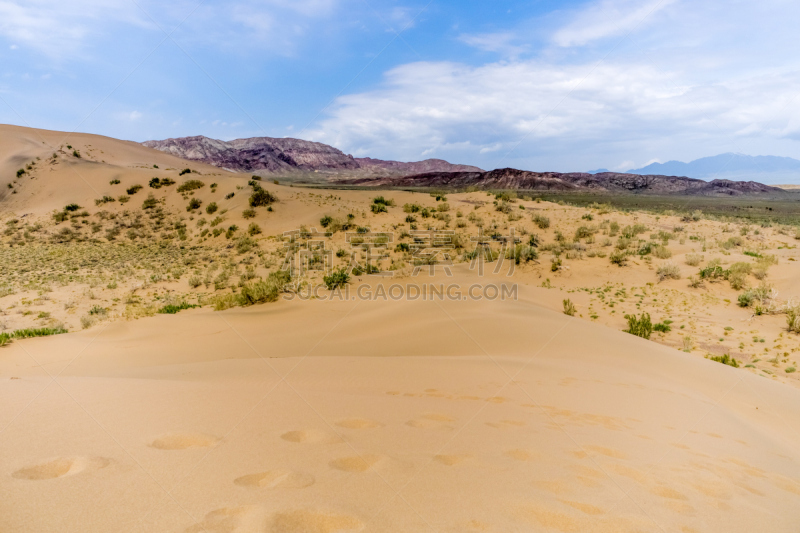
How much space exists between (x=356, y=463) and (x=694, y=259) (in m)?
15.3

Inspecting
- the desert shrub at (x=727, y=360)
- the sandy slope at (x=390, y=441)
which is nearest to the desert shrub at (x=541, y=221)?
the desert shrub at (x=727, y=360)

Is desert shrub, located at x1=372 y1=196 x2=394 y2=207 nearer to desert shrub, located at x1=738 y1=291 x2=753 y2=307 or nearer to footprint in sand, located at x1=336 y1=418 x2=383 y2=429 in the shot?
desert shrub, located at x1=738 y1=291 x2=753 y2=307

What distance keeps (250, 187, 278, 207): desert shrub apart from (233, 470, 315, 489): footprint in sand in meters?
25.1

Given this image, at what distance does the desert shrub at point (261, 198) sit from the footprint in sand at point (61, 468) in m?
24.8

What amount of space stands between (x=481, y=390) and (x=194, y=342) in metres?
5.01

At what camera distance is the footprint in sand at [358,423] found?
3164 millimetres

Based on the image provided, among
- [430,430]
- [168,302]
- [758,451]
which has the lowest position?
[168,302]

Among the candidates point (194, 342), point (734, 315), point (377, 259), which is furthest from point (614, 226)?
point (194, 342)

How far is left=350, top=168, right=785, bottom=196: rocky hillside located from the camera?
270 feet

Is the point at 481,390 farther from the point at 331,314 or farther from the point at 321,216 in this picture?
the point at 321,216

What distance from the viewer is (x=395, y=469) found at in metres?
2.47

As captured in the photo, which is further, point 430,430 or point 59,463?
point 430,430

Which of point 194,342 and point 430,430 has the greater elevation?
point 430,430

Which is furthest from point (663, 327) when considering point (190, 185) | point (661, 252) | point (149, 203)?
point (190, 185)
